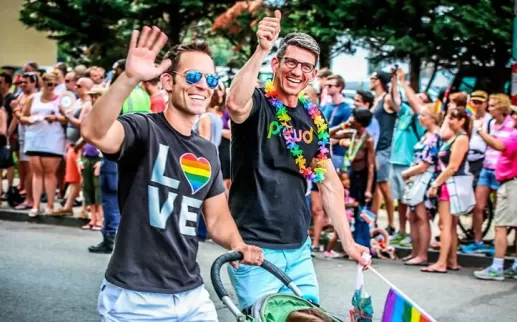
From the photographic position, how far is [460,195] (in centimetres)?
990

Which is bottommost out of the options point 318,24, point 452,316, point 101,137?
point 452,316

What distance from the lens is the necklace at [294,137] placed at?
4875 mm

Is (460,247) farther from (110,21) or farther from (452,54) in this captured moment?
(110,21)

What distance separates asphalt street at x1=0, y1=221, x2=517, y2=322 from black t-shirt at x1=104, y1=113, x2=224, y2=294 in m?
3.52

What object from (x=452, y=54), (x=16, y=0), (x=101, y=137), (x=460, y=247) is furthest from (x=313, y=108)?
(x=16, y=0)

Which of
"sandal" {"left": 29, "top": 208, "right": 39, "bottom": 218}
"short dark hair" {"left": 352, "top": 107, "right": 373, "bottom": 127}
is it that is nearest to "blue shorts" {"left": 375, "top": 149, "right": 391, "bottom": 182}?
"short dark hair" {"left": 352, "top": 107, "right": 373, "bottom": 127}

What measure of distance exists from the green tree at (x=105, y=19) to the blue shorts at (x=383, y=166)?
903cm

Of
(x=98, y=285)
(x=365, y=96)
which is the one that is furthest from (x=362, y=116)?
(x=98, y=285)

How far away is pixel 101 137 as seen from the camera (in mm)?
3578

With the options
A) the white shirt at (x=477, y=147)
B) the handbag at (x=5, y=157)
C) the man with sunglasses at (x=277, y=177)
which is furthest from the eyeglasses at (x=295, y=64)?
the handbag at (x=5, y=157)

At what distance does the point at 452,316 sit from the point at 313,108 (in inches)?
133

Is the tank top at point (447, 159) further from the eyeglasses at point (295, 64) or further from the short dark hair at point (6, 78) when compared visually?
the short dark hair at point (6, 78)

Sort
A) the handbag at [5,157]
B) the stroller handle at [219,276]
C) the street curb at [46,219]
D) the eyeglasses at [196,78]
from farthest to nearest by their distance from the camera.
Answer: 1. the handbag at [5,157]
2. the street curb at [46,219]
3. the eyeglasses at [196,78]
4. the stroller handle at [219,276]

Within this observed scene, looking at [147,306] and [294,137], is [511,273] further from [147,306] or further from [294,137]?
[147,306]
